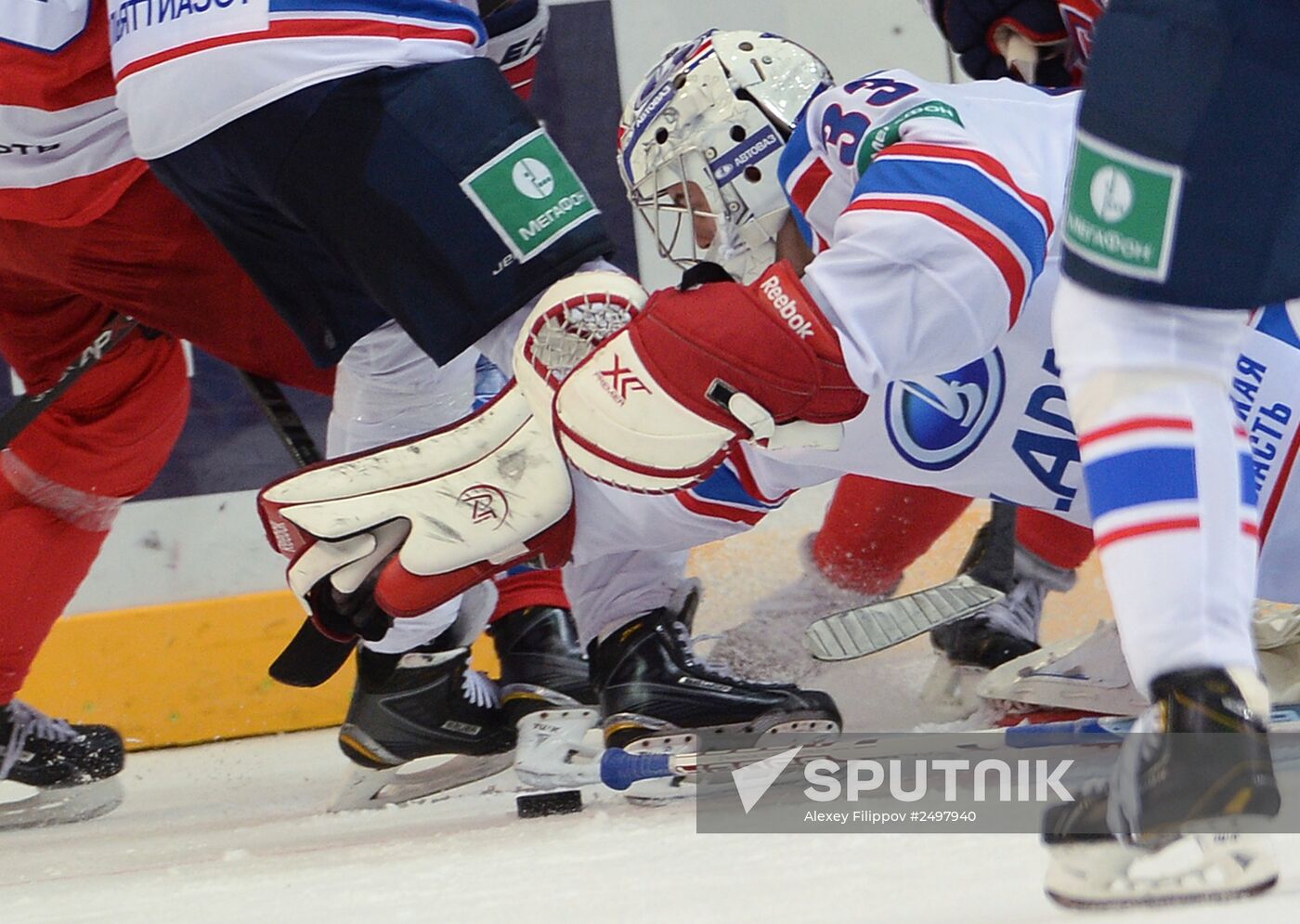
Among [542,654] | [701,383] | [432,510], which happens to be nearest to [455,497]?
[432,510]

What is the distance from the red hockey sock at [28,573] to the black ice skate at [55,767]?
0.06 m

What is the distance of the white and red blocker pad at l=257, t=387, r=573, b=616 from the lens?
4.93 feet

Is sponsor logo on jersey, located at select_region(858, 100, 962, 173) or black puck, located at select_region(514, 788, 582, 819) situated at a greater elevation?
sponsor logo on jersey, located at select_region(858, 100, 962, 173)

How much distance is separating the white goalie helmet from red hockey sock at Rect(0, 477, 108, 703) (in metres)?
0.97

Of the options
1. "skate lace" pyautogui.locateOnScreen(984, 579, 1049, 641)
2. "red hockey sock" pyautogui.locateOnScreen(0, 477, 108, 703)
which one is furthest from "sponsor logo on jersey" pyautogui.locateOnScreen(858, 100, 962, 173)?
"red hockey sock" pyautogui.locateOnScreen(0, 477, 108, 703)

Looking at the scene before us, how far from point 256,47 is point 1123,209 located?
3.02 ft

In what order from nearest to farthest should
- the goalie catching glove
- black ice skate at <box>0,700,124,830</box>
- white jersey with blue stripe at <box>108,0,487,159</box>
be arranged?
the goalie catching glove → white jersey with blue stripe at <box>108,0,487,159</box> → black ice skate at <box>0,700,124,830</box>

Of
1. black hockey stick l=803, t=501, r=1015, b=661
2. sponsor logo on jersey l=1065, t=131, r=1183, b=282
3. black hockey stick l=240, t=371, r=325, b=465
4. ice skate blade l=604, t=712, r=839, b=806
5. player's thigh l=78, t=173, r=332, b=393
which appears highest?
sponsor logo on jersey l=1065, t=131, r=1183, b=282

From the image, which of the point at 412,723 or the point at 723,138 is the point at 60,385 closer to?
the point at 412,723

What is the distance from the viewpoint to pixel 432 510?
1.53 metres

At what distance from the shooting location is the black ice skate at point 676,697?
1.82 m

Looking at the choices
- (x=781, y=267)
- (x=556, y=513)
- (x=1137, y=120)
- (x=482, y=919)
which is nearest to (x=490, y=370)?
(x=556, y=513)

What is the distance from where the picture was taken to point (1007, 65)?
7.17 feet

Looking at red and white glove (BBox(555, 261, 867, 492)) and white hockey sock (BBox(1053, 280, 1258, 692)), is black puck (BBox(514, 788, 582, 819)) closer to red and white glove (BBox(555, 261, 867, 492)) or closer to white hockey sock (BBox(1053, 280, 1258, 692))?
red and white glove (BBox(555, 261, 867, 492))
